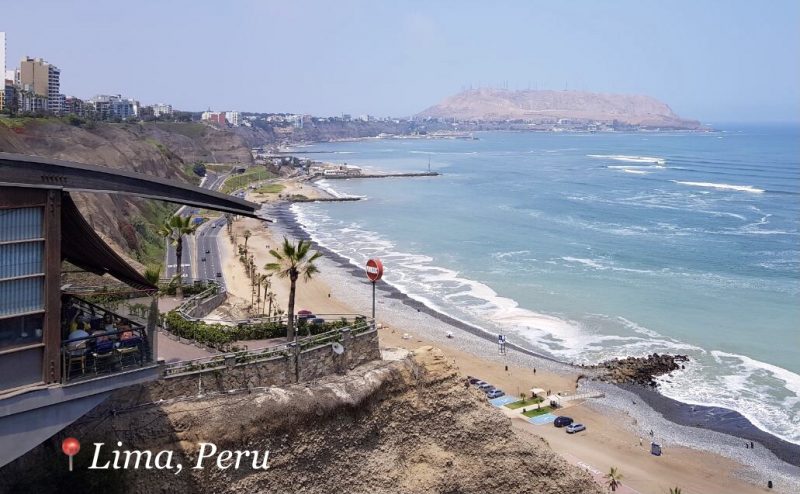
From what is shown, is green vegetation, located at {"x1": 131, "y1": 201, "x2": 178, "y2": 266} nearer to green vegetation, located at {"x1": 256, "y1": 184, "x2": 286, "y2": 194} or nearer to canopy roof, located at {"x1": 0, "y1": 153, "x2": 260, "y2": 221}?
canopy roof, located at {"x1": 0, "y1": 153, "x2": 260, "y2": 221}

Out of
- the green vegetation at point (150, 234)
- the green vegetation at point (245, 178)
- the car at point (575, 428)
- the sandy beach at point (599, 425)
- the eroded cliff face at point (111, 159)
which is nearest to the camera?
the sandy beach at point (599, 425)

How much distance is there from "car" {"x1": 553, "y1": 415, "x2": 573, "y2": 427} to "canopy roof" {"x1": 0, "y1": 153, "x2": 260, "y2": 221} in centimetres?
2680

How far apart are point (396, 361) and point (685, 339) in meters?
36.7

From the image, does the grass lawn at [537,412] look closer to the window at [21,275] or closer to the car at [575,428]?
the car at [575,428]

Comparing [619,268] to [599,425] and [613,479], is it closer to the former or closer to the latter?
[599,425]

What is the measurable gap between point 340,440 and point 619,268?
193ft

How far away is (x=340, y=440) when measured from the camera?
20609mm

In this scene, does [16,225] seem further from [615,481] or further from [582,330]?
[582,330]

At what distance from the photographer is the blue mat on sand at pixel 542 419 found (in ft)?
132

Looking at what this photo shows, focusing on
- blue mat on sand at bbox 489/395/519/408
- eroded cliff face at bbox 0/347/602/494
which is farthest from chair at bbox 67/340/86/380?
blue mat on sand at bbox 489/395/519/408

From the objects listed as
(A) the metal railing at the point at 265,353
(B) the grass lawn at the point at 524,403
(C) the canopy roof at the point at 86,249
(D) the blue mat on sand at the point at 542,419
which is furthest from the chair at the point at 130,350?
(B) the grass lawn at the point at 524,403

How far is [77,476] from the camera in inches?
659

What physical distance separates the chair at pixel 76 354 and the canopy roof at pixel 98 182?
120 inches

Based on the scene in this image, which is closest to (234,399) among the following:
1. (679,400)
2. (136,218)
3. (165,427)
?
(165,427)
